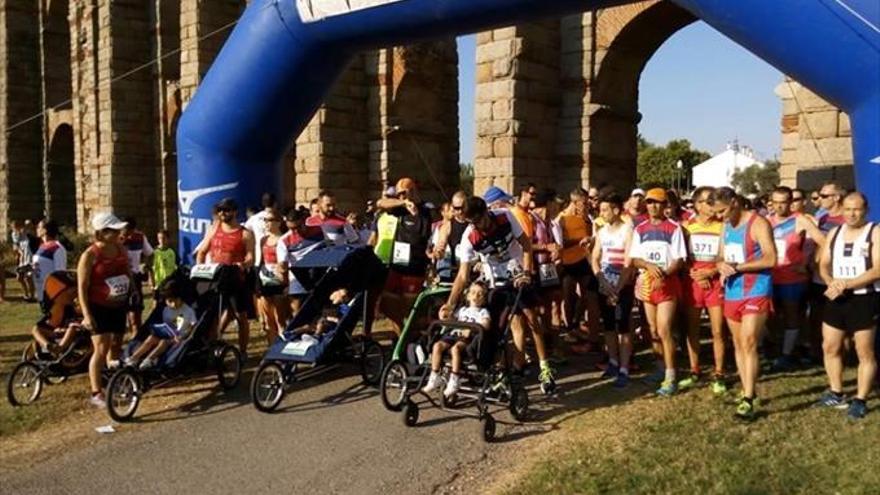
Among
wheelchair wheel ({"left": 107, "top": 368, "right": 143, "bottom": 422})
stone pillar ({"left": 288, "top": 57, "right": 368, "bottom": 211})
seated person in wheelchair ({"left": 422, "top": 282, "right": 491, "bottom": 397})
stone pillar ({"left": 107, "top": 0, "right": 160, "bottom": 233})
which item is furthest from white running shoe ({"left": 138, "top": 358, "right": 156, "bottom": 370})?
stone pillar ({"left": 107, "top": 0, "right": 160, "bottom": 233})

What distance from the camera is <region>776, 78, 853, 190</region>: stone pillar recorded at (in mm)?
10711

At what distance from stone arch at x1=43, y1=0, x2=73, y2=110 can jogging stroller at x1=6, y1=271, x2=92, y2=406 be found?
24.2 meters

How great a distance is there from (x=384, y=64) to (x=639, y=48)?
567cm

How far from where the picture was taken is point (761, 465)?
4.77m

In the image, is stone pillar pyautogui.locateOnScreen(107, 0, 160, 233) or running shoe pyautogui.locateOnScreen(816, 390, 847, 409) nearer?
running shoe pyautogui.locateOnScreen(816, 390, 847, 409)

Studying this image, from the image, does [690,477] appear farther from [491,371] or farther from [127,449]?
[127,449]

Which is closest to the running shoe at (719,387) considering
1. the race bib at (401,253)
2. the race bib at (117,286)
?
the race bib at (401,253)

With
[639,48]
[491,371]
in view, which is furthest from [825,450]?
[639,48]

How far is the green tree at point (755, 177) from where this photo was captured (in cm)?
6575

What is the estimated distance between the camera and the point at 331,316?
7.05m

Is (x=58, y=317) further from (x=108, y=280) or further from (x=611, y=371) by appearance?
(x=611, y=371)

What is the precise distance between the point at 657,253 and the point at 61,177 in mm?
29373

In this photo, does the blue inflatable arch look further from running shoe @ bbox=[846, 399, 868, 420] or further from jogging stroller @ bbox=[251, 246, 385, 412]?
jogging stroller @ bbox=[251, 246, 385, 412]

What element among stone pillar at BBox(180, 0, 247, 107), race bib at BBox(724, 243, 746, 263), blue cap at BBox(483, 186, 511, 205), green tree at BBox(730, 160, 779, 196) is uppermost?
stone pillar at BBox(180, 0, 247, 107)
